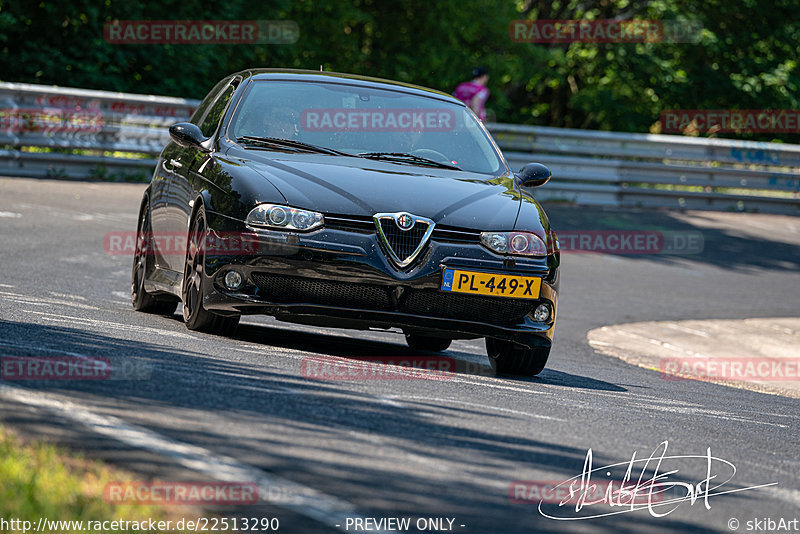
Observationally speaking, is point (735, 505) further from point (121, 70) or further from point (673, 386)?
point (121, 70)

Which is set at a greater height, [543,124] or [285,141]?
[543,124]

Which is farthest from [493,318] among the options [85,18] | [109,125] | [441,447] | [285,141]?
[85,18]

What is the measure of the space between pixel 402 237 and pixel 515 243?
0.69 meters

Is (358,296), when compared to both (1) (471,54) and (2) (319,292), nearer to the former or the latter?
(2) (319,292)

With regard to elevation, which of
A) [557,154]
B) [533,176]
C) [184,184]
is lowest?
[184,184]

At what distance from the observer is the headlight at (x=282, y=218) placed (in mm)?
6973

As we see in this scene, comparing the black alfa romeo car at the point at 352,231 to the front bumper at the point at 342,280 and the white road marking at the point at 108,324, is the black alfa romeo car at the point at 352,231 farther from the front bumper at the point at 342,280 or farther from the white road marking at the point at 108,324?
the white road marking at the point at 108,324

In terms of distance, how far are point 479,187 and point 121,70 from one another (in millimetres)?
17499

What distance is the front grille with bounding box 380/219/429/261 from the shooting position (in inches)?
277

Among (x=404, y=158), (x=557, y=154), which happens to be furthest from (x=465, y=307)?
(x=557, y=154)

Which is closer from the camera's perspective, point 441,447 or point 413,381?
point 441,447

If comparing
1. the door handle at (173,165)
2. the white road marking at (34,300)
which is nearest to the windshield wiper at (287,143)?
the door handle at (173,165)

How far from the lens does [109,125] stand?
19.6m

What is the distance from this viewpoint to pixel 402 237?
7039 millimetres
